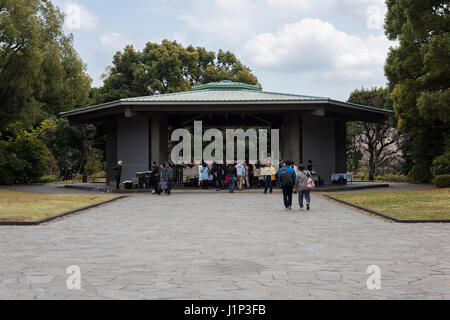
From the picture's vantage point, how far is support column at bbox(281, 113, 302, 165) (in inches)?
1155

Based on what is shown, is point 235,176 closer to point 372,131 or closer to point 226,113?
point 226,113

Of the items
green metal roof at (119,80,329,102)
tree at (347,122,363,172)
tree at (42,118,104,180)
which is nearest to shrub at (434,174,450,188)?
green metal roof at (119,80,329,102)

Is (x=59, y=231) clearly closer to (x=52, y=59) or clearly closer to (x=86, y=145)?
(x=52, y=59)

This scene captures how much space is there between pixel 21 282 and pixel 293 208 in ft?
39.8

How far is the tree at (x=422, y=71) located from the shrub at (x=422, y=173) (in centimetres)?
6

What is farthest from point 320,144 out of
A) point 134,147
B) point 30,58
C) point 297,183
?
point 30,58

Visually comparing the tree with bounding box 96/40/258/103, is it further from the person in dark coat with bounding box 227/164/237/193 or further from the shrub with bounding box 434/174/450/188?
the shrub with bounding box 434/174/450/188

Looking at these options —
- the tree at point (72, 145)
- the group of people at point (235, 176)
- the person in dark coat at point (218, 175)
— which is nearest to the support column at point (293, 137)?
the group of people at point (235, 176)

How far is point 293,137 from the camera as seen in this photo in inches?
1168

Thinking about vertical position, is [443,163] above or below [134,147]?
below

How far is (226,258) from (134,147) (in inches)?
910

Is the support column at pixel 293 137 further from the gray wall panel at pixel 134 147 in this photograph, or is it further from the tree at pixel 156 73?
the tree at pixel 156 73

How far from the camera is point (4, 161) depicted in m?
35.6
